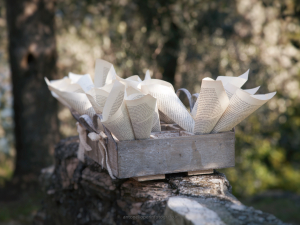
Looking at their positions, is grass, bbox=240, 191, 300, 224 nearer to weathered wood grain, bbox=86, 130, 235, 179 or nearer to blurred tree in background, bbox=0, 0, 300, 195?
blurred tree in background, bbox=0, 0, 300, 195

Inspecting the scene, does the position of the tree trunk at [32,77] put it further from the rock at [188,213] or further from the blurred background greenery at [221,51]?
the rock at [188,213]

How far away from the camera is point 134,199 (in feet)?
4.83

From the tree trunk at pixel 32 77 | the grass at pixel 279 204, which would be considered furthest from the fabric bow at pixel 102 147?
the grass at pixel 279 204

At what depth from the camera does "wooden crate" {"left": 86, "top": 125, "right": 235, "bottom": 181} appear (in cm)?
136

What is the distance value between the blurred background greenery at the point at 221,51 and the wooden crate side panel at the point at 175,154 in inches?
95.0

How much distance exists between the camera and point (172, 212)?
117 centimetres

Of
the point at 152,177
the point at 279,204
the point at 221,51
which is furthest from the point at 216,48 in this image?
the point at 152,177

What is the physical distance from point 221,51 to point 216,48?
10 cm

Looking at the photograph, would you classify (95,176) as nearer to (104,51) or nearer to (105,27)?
(104,51)

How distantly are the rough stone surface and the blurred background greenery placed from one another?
190 centimetres

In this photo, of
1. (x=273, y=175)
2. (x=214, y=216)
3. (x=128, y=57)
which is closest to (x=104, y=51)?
(x=128, y=57)

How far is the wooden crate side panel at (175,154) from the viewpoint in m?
1.36

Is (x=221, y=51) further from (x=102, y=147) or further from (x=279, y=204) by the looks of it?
(x=102, y=147)

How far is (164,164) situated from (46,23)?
10.2 feet
